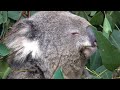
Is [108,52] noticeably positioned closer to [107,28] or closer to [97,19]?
[107,28]

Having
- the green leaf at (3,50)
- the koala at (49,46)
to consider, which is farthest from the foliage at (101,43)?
the koala at (49,46)

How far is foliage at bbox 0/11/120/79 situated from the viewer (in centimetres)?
236

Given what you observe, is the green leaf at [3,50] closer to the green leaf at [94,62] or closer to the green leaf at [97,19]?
the green leaf at [94,62]

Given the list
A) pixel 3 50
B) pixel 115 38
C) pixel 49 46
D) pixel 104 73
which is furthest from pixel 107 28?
pixel 3 50

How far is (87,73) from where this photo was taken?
116 inches

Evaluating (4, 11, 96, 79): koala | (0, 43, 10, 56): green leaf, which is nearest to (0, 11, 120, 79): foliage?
(0, 43, 10, 56): green leaf

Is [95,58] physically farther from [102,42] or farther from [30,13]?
[30,13]

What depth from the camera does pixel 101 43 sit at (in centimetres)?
233

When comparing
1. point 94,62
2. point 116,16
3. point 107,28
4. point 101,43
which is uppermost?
point 101,43

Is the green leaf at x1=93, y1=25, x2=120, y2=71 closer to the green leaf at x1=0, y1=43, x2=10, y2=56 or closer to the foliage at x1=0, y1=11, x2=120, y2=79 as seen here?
the foliage at x1=0, y1=11, x2=120, y2=79

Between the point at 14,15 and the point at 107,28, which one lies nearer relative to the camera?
the point at 107,28

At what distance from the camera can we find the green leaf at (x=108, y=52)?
2.31m

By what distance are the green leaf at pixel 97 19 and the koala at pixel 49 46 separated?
0.26 meters

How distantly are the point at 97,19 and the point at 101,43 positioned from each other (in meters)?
0.82
